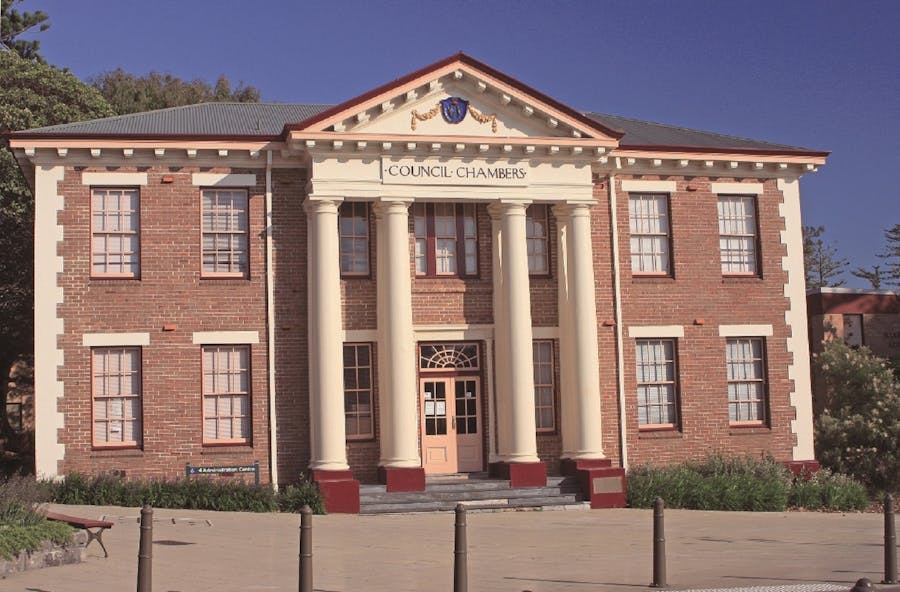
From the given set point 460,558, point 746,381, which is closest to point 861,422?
point 746,381

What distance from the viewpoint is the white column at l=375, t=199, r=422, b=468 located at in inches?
867

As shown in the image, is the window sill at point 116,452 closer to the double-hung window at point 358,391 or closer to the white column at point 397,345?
the double-hung window at point 358,391

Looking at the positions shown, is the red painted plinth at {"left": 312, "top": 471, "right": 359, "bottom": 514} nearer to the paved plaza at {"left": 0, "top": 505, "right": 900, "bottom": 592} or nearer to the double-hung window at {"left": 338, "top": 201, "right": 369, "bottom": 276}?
the paved plaza at {"left": 0, "top": 505, "right": 900, "bottom": 592}

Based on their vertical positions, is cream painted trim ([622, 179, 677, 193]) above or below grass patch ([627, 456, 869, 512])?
above

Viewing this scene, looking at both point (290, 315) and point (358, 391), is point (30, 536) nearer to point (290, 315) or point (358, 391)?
point (290, 315)

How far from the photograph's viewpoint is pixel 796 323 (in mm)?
25859

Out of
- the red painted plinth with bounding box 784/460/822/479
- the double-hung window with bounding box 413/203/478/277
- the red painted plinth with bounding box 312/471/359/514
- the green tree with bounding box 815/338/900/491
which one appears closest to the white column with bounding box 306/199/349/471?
the red painted plinth with bounding box 312/471/359/514

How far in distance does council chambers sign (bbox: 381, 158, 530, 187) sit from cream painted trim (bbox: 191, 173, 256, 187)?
2785 mm

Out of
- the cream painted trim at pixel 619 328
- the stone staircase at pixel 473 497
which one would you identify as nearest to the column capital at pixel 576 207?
the cream painted trim at pixel 619 328

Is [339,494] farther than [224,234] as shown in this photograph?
No

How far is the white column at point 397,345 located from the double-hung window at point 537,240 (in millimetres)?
3080

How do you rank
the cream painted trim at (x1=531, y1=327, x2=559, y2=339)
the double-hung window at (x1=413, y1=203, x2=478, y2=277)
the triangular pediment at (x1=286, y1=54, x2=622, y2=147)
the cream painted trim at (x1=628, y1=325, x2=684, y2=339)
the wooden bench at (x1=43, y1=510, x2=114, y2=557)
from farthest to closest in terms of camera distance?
the cream painted trim at (x1=628, y1=325, x2=684, y2=339) < the cream painted trim at (x1=531, y1=327, x2=559, y2=339) < the double-hung window at (x1=413, y1=203, x2=478, y2=277) < the triangular pediment at (x1=286, y1=54, x2=622, y2=147) < the wooden bench at (x1=43, y1=510, x2=114, y2=557)

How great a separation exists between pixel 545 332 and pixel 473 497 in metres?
4.05

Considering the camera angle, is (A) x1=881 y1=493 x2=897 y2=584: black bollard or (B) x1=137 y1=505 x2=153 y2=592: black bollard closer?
(B) x1=137 y1=505 x2=153 y2=592: black bollard
